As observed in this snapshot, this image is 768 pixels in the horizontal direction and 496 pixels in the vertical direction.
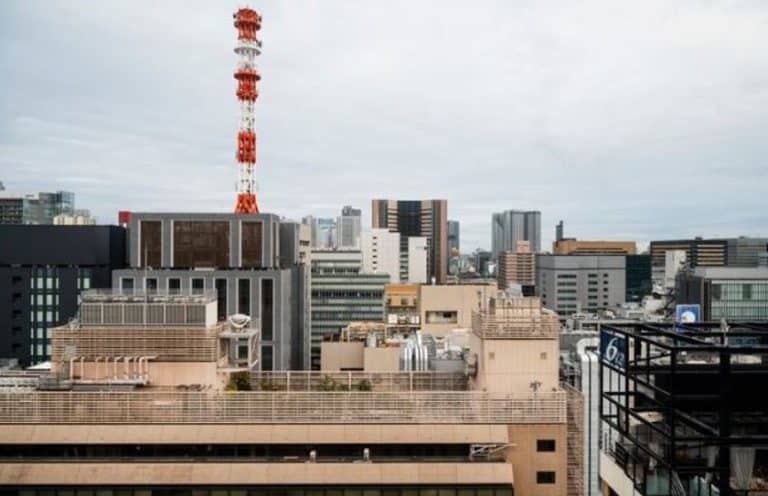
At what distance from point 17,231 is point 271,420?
5935cm

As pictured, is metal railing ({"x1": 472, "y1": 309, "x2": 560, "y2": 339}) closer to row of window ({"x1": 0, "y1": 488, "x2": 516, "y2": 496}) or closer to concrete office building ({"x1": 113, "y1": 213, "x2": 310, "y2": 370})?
row of window ({"x1": 0, "y1": 488, "x2": 516, "y2": 496})

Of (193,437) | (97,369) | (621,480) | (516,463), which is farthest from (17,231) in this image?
(621,480)

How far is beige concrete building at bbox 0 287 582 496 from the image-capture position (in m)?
30.7

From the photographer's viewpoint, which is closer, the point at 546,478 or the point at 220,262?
the point at 546,478

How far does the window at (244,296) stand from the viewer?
70.1 metres

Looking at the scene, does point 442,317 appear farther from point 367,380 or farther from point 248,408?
point 248,408

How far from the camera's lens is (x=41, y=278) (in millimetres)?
77812

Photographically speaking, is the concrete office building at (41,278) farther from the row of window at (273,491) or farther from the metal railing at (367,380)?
the row of window at (273,491)

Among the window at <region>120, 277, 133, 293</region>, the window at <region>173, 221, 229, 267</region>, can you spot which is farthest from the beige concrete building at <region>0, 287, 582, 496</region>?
the window at <region>120, 277, 133, 293</region>

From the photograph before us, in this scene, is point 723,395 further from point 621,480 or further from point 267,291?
point 267,291

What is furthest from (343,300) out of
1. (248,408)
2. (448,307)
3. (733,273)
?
(248,408)

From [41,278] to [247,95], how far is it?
3140cm

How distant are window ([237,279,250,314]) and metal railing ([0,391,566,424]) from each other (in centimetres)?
3762

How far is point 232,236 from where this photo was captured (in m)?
70.6
